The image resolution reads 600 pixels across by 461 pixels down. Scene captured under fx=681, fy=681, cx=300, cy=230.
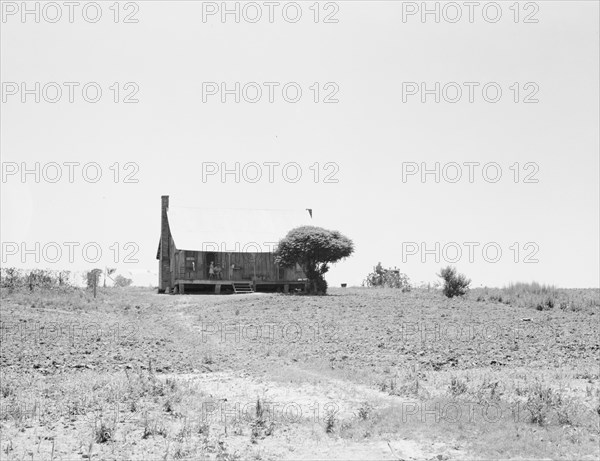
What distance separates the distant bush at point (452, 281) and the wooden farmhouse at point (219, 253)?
1325 cm

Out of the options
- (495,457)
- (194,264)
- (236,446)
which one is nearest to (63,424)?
(236,446)

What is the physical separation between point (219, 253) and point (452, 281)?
53.5 ft

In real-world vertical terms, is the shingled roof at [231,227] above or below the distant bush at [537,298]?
above

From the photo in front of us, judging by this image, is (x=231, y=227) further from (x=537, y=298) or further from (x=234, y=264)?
(x=537, y=298)

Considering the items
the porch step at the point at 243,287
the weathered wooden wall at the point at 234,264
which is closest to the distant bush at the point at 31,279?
the weathered wooden wall at the point at 234,264

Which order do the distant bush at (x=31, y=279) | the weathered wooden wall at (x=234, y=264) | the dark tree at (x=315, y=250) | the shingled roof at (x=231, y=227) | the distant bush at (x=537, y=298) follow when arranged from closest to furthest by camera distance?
the distant bush at (x=537, y=298), the distant bush at (x=31, y=279), the dark tree at (x=315, y=250), the weathered wooden wall at (x=234, y=264), the shingled roof at (x=231, y=227)

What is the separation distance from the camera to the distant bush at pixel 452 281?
126ft

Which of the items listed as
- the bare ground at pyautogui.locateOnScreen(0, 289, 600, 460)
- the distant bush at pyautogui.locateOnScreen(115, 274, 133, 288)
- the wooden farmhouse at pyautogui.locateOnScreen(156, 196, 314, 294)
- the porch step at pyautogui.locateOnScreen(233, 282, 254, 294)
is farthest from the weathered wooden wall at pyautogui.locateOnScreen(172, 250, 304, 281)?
the distant bush at pyautogui.locateOnScreen(115, 274, 133, 288)

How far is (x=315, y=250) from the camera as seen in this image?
4178 cm

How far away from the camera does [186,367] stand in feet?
54.1

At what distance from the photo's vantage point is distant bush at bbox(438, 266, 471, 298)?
38.3m

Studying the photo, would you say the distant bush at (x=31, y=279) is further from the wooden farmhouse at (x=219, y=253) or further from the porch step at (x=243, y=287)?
the porch step at (x=243, y=287)

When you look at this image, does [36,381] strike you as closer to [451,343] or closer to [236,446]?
[236,446]

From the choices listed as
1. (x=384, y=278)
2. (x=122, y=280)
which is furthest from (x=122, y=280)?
(x=384, y=278)
